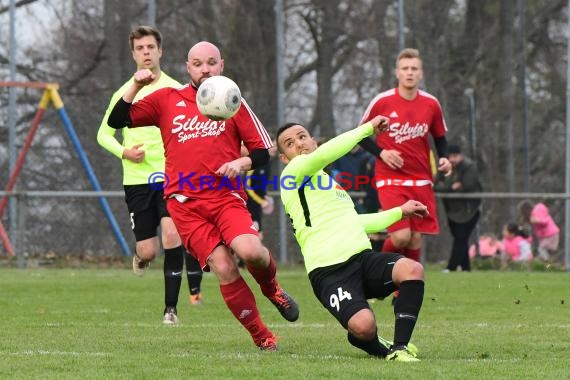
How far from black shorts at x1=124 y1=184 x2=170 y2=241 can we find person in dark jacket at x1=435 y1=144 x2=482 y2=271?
27.7 ft

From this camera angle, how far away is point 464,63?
2047 cm

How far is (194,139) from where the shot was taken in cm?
809

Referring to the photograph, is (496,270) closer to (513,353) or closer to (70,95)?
(70,95)

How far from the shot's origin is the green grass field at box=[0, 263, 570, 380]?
21.8 ft

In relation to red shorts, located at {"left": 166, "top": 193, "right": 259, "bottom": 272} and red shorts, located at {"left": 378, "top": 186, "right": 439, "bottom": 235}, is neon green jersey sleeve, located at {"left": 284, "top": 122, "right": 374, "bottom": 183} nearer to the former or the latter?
red shorts, located at {"left": 166, "top": 193, "right": 259, "bottom": 272}

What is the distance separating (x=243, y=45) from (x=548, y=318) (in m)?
9.83

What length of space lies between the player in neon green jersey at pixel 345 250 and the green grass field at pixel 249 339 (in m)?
0.22

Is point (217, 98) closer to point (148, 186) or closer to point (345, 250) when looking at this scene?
Answer: point (345, 250)

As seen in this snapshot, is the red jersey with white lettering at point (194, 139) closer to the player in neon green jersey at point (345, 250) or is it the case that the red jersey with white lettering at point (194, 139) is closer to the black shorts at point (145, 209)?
the player in neon green jersey at point (345, 250)

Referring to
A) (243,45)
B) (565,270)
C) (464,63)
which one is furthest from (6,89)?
(565,270)

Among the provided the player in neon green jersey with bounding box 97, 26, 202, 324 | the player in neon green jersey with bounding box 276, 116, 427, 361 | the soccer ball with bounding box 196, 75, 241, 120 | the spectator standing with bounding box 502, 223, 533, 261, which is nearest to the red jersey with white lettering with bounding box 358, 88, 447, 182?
the player in neon green jersey with bounding box 97, 26, 202, 324

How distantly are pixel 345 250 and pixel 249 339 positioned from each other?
1316 mm

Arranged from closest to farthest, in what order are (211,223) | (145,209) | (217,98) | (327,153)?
1. (327,153)
2. (217,98)
3. (211,223)
4. (145,209)

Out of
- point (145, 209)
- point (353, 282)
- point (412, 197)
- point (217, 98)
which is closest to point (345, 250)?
point (353, 282)
